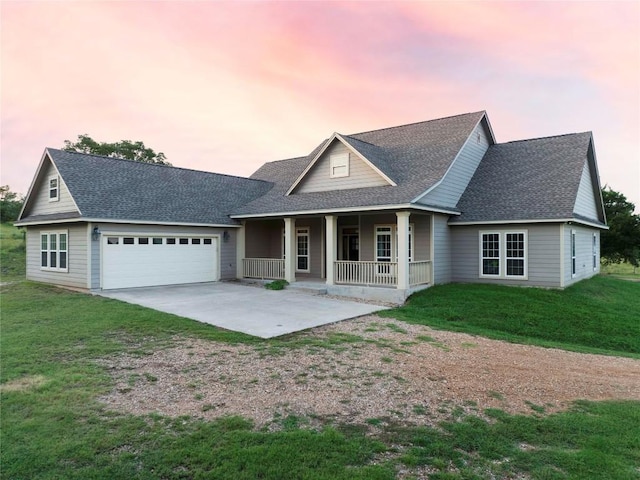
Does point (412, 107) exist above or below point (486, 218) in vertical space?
above

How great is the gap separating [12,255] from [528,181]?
97.8 feet

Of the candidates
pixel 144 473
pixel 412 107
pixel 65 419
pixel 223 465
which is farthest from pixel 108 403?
pixel 412 107

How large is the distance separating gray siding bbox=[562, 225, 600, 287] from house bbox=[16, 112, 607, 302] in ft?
0.33

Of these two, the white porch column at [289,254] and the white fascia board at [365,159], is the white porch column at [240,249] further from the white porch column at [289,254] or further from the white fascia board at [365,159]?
the white fascia board at [365,159]

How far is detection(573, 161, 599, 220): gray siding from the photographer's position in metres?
16.2

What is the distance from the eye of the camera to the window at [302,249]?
19.1 m

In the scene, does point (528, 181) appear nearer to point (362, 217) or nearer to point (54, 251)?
point (362, 217)

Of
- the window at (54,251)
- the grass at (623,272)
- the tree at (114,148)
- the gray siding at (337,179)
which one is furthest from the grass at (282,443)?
the tree at (114,148)

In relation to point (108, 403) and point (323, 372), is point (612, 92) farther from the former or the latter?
point (108, 403)

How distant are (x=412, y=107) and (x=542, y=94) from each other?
818cm

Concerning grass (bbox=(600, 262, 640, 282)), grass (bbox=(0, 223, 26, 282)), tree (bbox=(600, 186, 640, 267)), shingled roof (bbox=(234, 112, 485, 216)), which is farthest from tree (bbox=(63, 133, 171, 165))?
grass (bbox=(600, 262, 640, 282))

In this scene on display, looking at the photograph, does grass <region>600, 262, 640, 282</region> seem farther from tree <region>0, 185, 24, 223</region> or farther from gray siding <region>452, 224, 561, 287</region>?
tree <region>0, 185, 24, 223</region>

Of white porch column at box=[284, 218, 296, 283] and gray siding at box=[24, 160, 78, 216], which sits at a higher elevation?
gray siding at box=[24, 160, 78, 216]

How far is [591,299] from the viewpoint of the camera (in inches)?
525
